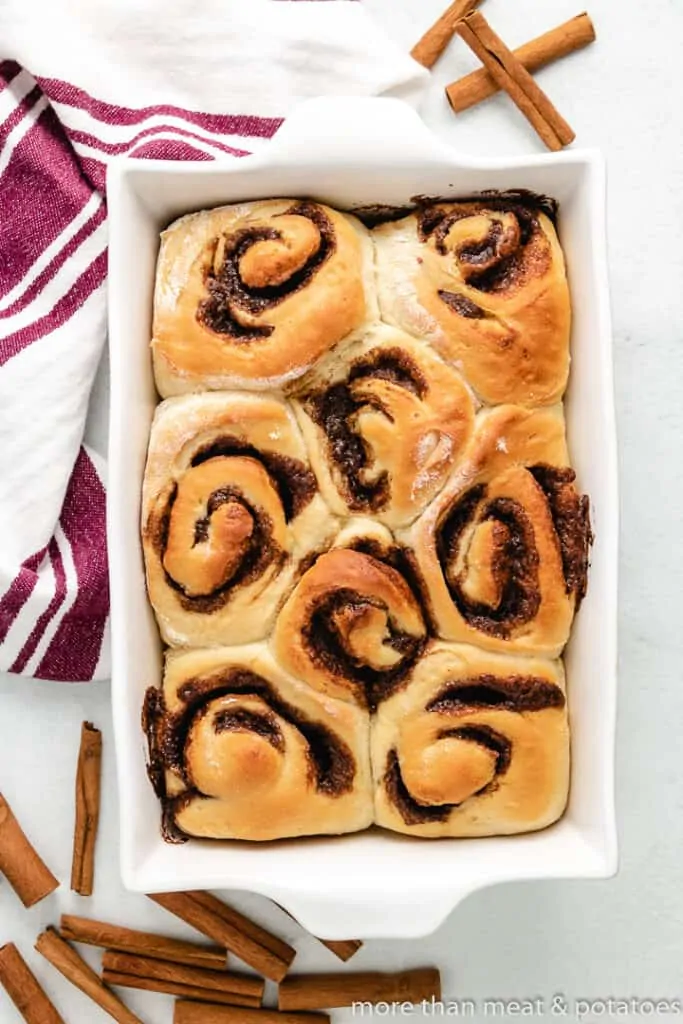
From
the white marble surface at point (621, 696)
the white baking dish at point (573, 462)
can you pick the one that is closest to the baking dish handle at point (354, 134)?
the white baking dish at point (573, 462)

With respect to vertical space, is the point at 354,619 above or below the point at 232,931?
above

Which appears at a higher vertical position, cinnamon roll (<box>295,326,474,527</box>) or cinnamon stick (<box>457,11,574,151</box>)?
cinnamon stick (<box>457,11,574,151</box>)

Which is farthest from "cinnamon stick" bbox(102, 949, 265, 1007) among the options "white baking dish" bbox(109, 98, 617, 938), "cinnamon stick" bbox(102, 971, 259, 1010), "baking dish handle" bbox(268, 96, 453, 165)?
"baking dish handle" bbox(268, 96, 453, 165)

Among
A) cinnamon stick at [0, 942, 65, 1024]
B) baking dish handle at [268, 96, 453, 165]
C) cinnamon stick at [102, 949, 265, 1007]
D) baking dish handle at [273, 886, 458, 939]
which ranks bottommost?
cinnamon stick at [102, 949, 265, 1007]

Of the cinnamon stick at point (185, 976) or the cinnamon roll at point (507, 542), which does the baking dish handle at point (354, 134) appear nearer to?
the cinnamon roll at point (507, 542)

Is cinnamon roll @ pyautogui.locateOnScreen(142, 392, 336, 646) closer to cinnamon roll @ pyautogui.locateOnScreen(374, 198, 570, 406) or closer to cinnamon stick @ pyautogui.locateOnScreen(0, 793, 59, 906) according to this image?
cinnamon roll @ pyautogui.locateOnScreen(374, 198, 570, 406)

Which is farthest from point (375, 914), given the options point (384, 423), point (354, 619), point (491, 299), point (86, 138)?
point (86, 138)

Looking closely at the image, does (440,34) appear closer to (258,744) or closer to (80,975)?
(258,744)
